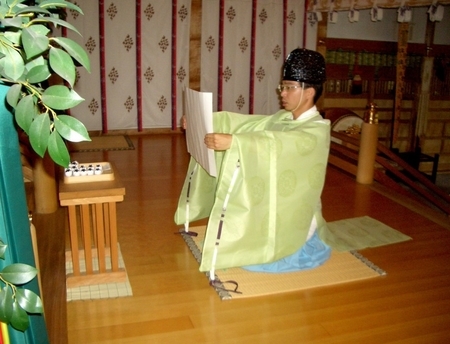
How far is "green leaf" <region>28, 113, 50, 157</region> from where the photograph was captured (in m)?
0.74

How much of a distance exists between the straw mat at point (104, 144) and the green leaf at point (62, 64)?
436 centimetres

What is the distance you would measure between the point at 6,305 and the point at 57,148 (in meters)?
0.30

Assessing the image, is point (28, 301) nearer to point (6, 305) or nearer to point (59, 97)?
point (6, 305)

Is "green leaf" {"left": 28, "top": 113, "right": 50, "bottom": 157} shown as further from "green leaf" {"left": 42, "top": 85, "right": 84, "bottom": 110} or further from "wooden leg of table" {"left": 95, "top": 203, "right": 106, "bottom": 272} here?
"wooden leg of table" {"left": 95, "top": 203, "right": 106, "bottom": 272}

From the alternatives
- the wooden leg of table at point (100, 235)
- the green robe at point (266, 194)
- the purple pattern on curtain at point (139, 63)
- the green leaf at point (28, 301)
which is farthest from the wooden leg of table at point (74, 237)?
the purple pattern on curtain at point (139, 63)

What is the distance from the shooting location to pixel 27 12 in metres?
0.78

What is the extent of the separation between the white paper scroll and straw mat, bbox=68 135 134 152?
259cm

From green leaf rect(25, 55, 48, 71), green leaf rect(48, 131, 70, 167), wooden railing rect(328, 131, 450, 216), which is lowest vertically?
wooden railing rect(328, 131, 450, 216)

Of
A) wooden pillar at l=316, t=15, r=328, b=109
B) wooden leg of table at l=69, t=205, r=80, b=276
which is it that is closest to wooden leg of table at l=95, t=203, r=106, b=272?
wooden leg of table at l=69, t=205, r=80, b=276

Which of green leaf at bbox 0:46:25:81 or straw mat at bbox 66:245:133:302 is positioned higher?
green leaf at bbox 0:46:25:81

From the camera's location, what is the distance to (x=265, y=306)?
2.26 m

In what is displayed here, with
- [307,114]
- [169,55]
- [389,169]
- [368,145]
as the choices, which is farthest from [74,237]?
[169,55]

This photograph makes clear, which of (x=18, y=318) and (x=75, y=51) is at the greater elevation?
(x=75, y=51)

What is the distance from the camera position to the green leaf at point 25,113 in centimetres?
74
